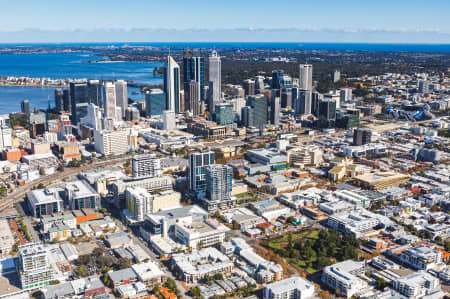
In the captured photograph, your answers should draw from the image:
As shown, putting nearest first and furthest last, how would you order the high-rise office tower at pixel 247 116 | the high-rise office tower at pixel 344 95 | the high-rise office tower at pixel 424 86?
the high-rise office tower at pixel 247 116, the high-rise office tower at pixel 344 95, the high-rise office tower at pixel 424 86

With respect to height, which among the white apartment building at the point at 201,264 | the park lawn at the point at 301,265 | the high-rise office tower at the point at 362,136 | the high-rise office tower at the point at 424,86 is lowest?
the park lawn at the point at 301,265

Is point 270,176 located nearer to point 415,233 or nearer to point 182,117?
point 415,233

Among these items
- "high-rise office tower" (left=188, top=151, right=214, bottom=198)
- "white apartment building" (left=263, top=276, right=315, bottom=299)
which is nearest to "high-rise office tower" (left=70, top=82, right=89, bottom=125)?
"high-rise office tower" (left=188, top=151, right=214, bottom=198)

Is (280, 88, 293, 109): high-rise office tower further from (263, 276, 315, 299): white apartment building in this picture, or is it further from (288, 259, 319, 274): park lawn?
(263, 276, 315, 299): white apartment building

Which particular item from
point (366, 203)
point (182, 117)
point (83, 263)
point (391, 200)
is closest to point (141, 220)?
point (83, 263)

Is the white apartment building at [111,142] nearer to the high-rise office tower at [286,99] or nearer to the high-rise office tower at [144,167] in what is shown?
the high-rise office tower at [144,167]

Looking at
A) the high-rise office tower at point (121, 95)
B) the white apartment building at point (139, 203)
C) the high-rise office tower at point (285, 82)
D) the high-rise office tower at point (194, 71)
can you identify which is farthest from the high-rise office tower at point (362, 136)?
the high-rise office tower at point (121, 95)
